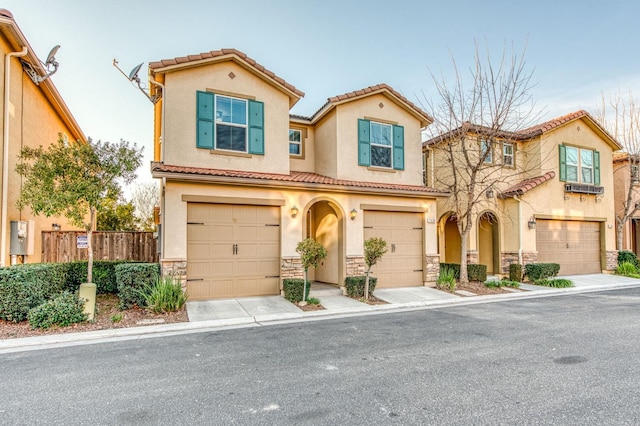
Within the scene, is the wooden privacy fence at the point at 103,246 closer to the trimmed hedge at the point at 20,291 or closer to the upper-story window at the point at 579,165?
the trimmed hedge at the point at 20,291

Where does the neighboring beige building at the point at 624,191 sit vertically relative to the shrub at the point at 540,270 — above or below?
→ above

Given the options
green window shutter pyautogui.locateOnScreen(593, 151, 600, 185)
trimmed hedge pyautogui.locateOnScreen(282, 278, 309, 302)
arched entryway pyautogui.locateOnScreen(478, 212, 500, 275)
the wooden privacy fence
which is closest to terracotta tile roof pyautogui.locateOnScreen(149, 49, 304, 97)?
the wooden privacy fence

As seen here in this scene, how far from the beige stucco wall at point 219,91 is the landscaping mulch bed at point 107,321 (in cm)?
403

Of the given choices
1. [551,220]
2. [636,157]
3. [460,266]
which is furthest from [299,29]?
[636,157]

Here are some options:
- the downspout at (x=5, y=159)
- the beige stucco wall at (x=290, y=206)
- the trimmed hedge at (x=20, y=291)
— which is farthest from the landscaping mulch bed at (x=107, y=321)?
the downspout at (x=5, y=159)

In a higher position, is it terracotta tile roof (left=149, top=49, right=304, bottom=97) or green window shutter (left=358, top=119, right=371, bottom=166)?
terracotta tile roof (left=149, top=49, right=304, bottom=97)

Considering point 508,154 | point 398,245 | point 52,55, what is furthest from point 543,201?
point 52,55

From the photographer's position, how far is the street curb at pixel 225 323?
20.6 feet

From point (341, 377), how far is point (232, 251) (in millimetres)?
6086

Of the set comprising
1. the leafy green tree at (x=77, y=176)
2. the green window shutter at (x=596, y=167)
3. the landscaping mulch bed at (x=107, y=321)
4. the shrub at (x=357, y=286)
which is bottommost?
the landscaping mulch bed at (x=107, y=321)

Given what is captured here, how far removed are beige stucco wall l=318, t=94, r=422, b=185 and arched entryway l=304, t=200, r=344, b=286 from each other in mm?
1386

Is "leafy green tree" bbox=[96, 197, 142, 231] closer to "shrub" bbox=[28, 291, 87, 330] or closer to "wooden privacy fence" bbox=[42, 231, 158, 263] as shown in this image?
"wooden privacy fence" bbox=[42, 231, 158, 263]

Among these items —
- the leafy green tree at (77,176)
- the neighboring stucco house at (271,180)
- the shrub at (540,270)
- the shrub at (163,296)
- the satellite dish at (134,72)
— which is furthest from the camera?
the shrub at (540,270)

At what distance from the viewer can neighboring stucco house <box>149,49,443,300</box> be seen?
31.8 ft
